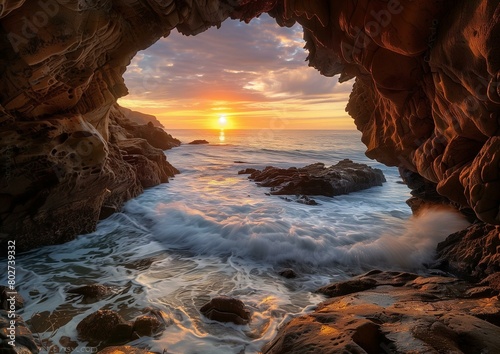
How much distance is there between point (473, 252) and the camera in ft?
19.7

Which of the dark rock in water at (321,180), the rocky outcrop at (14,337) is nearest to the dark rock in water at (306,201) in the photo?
the dark rock in water at (321,180)

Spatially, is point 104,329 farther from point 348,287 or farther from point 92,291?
point 348,287

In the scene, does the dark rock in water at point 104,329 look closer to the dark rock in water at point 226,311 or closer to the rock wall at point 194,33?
the dark rock in water at point 226,311

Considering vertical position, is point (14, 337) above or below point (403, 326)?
above

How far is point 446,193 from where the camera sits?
5.14 meters

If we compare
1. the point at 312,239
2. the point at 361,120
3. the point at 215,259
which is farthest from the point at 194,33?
the point at 312,239

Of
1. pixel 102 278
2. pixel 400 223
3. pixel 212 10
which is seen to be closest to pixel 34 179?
pixel 102 278

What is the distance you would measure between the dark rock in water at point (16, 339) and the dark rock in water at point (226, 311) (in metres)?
2.52

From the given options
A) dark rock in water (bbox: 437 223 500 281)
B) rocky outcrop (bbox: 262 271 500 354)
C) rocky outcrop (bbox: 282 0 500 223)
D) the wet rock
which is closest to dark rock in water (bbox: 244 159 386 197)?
the wet rock

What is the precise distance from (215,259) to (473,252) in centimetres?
600

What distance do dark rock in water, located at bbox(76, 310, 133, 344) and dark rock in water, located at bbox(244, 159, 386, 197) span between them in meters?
11.0

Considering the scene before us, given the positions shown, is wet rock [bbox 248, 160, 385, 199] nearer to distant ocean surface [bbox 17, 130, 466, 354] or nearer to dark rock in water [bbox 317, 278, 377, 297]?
distant ocean surface [bbox 17, 130, 466, 354]

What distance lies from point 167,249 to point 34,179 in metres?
3.75

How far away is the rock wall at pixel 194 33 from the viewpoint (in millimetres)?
4082
